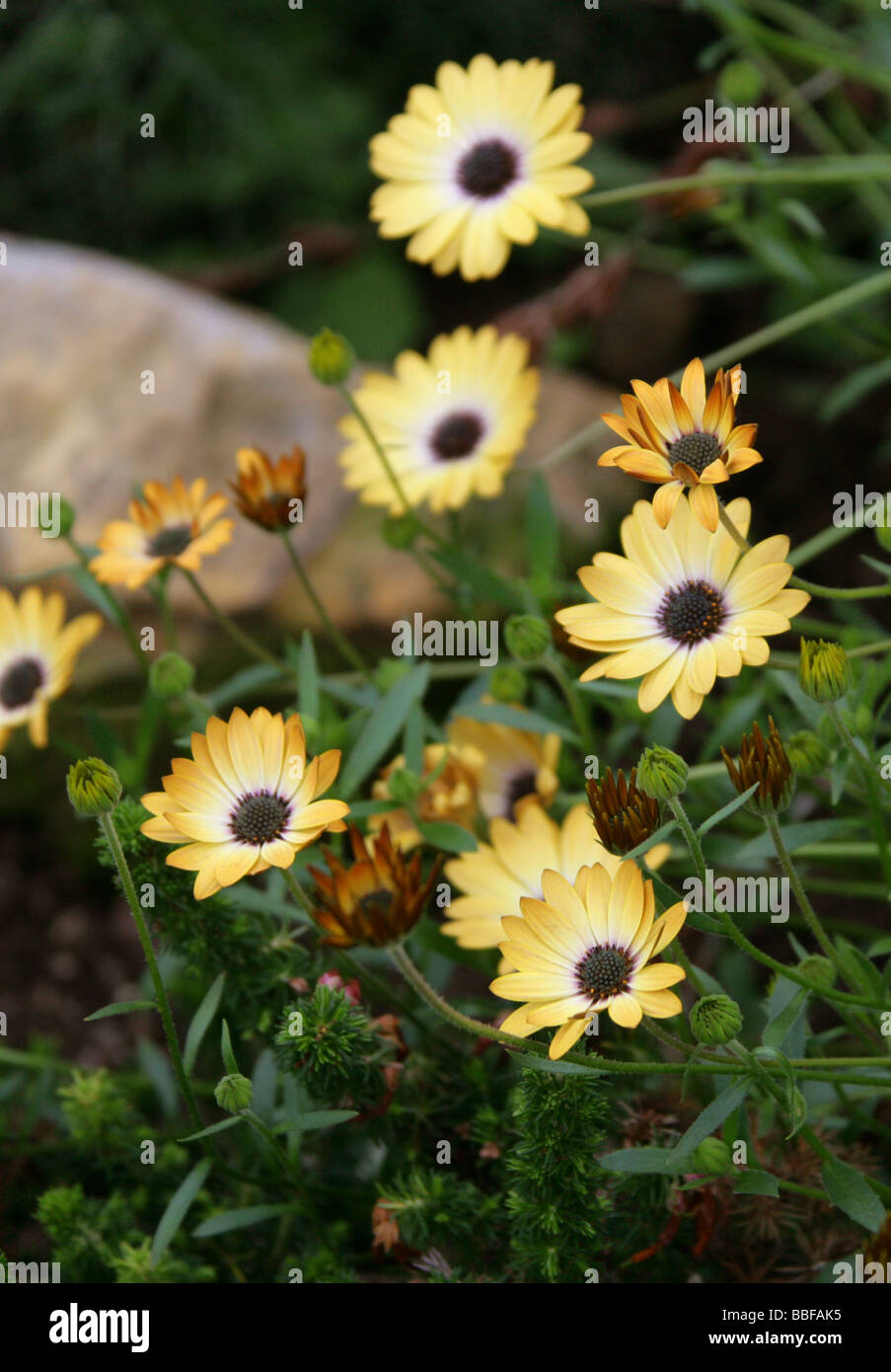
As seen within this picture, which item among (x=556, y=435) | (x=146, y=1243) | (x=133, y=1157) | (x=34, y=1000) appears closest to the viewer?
(x=146, y=1243)

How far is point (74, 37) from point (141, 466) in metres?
0.95

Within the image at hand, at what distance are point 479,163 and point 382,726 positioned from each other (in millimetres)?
582

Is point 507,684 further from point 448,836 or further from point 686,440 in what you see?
point 686,440

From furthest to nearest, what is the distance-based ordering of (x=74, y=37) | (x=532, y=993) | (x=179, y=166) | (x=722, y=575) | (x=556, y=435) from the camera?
(x=179, y=166), (x=74, y=37), (x=556, y=435), (x=722, y=575), (x=532, y=993)

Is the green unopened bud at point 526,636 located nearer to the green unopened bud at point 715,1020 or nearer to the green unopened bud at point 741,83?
the green unopened bud at point 715,1020

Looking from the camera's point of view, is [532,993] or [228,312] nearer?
[532,993]

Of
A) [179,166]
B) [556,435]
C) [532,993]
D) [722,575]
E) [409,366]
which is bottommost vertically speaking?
[532,993]

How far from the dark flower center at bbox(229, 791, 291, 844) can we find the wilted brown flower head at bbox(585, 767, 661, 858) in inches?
8.7

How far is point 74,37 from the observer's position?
232cm

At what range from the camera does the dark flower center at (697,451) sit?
0.85 meters

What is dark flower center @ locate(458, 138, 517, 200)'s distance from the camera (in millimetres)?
1297

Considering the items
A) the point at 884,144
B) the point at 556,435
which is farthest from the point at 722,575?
the point at 884,144

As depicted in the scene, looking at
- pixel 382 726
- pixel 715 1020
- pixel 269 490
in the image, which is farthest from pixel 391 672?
pixel 715 1020

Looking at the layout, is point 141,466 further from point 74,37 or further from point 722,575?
point 722,575
